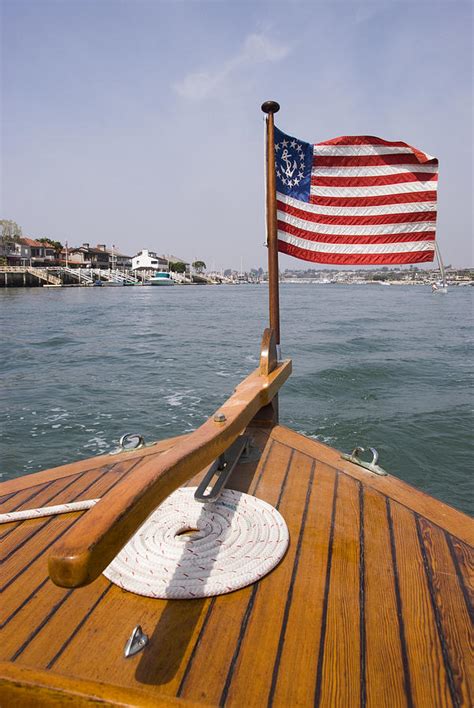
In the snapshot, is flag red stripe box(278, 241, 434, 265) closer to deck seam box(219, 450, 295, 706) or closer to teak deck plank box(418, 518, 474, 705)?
teak deck plank box(418, 518, 474, 705)

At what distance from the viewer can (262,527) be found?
7.00ft

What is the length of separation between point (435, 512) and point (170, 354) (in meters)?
12.7

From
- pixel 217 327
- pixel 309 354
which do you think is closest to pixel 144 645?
pixel 309 354

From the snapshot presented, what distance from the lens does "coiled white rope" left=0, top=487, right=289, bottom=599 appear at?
1.74 m

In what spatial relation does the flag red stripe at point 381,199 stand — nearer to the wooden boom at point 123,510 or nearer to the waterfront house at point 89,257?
the wooden boom at point 123,510

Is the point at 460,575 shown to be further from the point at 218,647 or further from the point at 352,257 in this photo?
the point at 352,257

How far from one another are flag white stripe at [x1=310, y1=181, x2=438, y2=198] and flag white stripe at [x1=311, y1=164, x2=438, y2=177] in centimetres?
11

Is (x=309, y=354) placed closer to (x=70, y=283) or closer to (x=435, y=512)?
(x=435, y=512)

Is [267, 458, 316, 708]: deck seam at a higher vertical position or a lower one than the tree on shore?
lower

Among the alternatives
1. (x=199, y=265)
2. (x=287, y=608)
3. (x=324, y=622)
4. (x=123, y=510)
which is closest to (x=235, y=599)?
(x=287, y=608)

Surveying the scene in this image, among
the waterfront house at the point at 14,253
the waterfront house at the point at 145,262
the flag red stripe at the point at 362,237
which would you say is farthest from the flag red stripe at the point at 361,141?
the waterfront house at the point at 145,262

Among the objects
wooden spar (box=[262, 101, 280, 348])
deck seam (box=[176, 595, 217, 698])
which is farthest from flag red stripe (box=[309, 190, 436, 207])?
deck seam (box=[176, 595, 217, 698])

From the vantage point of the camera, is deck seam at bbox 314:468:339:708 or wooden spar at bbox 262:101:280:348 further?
wooden spar at bbox 262:101:280:348

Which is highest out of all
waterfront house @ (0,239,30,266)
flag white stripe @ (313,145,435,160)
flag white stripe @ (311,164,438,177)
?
waterfront house @ (0,239,30,266)
